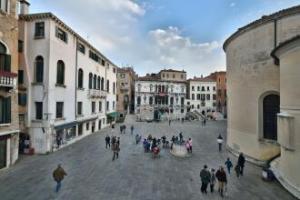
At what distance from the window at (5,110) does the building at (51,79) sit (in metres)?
4.37

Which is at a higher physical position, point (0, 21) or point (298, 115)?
point (0, 21)

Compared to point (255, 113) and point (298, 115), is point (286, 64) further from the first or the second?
point (255, 113)

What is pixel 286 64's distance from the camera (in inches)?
519

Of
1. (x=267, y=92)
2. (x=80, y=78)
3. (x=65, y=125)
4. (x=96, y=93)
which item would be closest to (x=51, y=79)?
(x=65, y=125)

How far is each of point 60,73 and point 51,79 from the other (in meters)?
2.02

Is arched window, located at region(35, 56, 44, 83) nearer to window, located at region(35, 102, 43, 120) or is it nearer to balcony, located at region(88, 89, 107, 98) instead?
window, located at region(35, 102, 43, 120)

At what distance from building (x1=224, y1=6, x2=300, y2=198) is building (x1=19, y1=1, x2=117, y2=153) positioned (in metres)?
16.5

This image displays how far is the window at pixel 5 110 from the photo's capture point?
15.7 m

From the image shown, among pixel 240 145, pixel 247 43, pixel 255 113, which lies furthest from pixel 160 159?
pixel 247 43

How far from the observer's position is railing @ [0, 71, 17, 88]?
49.3 ft

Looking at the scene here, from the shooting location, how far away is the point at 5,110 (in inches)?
628

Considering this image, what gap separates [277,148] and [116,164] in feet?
39.8

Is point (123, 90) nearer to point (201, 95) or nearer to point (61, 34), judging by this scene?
point (201, 95)

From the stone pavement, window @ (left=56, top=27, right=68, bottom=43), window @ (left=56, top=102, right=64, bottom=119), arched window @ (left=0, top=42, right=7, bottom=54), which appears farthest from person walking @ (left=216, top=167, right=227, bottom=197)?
window @ (left=56, top=27, right=68, bottom=43)
